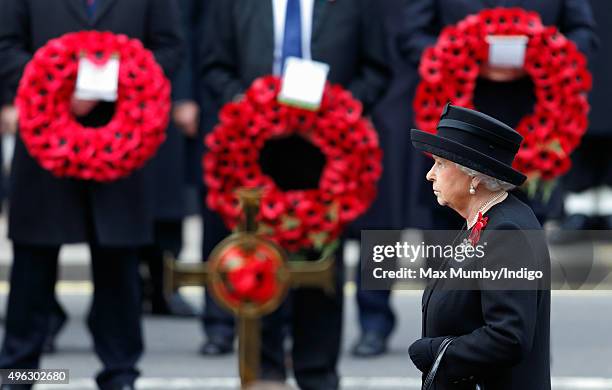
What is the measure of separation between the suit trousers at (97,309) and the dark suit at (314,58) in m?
0.60

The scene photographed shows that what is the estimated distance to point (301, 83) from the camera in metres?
7.55

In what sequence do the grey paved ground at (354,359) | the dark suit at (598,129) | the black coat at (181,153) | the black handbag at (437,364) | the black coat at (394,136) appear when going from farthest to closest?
the dark suit at (598,129), the black coat at (181,153), the black coat at (394,136), the grey paved ground at (354,359), the black handbag at (437,364)

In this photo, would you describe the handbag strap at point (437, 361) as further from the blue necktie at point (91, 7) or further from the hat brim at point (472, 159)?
the blue necktie at point (91, 7)

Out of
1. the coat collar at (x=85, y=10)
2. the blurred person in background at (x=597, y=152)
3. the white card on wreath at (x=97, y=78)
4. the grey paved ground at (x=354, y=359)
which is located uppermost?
the coat collar at (x=85, y=10)

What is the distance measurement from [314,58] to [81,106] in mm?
1022

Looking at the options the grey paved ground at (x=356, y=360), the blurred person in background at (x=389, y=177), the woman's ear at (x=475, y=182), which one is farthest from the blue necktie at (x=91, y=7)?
the woman's ear at (x=475, y=182)

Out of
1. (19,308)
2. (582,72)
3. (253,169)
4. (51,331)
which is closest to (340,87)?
(253,169)

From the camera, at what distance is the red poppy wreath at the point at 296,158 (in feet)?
24.8

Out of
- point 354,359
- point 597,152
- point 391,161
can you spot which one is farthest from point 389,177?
point 597,152

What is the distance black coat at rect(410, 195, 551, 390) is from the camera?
4.48 meters

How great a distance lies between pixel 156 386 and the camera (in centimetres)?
836

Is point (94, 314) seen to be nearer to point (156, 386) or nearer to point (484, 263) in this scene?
point (156, 386)

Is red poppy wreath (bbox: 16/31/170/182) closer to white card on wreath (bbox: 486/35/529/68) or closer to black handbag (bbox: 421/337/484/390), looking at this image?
white card on wreath (bbox: 486/35/529/68)

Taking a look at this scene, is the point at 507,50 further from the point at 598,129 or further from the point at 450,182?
the point at 598,129
